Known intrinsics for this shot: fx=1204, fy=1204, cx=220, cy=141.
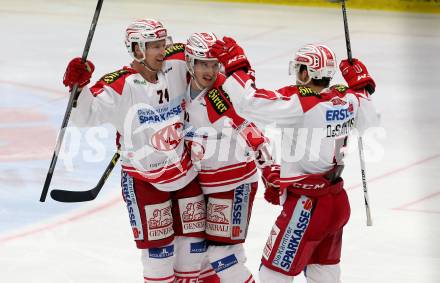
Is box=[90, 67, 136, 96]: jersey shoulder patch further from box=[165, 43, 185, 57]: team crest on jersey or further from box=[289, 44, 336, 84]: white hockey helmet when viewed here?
box=[289, 44, 336, 84]: white hockey helmet

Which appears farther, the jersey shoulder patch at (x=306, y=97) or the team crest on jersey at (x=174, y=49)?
the team crest on jersey at (x=174, y=49)

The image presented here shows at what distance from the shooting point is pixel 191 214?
524cm

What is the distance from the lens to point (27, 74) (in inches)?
388

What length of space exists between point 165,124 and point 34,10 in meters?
7.28

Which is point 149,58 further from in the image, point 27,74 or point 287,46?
point 287,46

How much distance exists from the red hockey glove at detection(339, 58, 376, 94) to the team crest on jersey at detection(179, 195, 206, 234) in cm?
84

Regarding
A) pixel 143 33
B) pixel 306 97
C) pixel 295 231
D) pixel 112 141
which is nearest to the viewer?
pixel 306 97

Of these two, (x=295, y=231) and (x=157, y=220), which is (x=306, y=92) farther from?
(x=157, y=220)

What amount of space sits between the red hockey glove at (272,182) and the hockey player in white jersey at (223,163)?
0.03 metres

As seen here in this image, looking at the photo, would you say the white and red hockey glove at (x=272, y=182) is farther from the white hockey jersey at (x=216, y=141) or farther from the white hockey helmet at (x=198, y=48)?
the white hockey helmet at (x=198, y=48)

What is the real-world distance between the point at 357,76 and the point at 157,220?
41.7 inches

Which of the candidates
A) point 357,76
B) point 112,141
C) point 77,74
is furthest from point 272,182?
point 112,141

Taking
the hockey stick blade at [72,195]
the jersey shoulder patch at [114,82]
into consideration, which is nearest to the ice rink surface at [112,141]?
the hockey stick blade at [72,195]

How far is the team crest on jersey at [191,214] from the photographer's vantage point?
524cm
